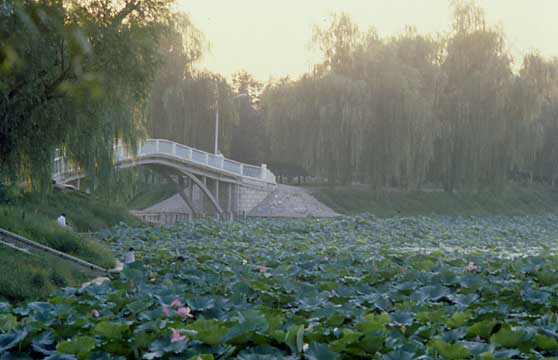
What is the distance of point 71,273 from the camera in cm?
973

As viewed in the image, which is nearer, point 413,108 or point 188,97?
point 413,108

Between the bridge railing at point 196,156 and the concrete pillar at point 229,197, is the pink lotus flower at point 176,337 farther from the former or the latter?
the concrete pillar at point 229,197

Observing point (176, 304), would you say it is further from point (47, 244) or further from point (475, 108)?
point (475, 108)

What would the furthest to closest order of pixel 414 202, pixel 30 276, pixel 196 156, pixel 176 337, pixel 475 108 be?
1. pixel 414 202
2. pixel 475 108
3. pixel 196 156
4. pixel 30 276
5. pixel 176 337

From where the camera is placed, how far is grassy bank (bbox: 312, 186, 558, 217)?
3216cm

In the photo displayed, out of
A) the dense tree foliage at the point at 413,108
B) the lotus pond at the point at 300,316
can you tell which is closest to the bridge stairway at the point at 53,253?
the lotus pond at the point at 300,316

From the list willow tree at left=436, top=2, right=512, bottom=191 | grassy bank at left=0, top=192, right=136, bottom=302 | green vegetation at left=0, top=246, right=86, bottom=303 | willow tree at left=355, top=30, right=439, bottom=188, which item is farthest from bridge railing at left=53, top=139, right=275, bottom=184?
green vegetation at left=0, top=246, right=86, bottom=303

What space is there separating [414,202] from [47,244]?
24119 millimetres

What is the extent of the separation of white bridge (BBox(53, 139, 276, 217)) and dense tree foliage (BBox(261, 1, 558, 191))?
2.16 m

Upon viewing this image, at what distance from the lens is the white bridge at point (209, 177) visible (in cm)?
2608

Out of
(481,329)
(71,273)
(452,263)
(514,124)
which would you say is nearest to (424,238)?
(452,263)

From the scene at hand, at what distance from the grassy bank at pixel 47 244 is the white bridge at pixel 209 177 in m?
5.50

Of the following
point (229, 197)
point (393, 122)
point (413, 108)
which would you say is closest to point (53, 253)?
point (229, 197)

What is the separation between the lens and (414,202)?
110 ft
